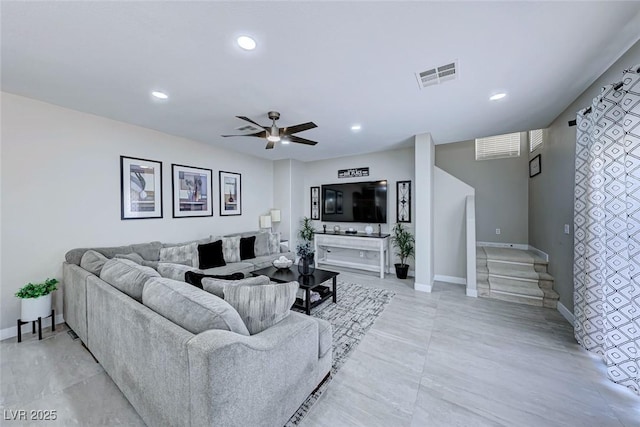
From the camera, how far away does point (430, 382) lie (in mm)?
1889

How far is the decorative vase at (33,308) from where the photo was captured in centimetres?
241

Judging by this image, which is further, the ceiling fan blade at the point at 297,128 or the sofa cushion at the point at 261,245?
the sofa cushion at the point at 261,245

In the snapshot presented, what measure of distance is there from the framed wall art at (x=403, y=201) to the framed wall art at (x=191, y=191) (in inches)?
153

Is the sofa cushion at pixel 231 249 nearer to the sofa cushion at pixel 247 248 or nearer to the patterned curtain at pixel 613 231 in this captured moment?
the sofa cushion at pixel 247 248

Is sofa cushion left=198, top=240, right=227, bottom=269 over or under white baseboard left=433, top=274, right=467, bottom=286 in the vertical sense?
over

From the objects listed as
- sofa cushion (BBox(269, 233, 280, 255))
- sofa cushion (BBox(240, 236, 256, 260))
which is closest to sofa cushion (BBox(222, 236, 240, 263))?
sofa cushion (BBox(240, 236, 256, 260))

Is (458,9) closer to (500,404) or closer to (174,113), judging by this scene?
(500,404)

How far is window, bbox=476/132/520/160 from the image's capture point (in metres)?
4.78

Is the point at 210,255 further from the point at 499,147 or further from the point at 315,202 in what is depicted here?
the point at 499,147

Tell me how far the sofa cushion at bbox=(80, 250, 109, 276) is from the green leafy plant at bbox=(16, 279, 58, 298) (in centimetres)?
48

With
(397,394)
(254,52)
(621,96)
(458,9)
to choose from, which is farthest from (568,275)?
(254,52)

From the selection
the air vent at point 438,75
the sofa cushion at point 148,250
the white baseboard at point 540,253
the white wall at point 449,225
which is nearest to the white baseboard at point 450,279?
the white wall at point 449,225

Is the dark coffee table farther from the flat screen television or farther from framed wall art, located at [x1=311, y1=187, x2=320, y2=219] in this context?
framed wall art, located at [x1=311, y1=187, x2=320, y2=219]

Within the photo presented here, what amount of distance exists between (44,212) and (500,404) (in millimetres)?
4927
